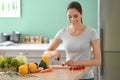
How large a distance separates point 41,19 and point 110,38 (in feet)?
4.46

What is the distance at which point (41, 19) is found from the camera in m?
4.96

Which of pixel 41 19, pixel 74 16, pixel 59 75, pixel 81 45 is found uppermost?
pixel 41 19

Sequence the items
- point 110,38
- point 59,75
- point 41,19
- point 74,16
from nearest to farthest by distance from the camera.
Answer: point 59,75 → point 74,16 → point 110,38 → point 41,19

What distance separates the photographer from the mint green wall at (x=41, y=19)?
16.1 feet

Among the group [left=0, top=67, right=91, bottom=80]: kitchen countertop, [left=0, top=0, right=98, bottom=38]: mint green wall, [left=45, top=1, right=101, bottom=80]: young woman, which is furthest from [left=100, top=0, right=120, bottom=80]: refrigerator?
[left=0, top=67, right=91, bottom=80]: kitchen countertop

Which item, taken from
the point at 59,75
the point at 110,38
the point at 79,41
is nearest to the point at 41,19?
the point at 110,38

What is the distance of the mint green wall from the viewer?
16.1 feet

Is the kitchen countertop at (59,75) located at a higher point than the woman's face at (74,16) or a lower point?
lower

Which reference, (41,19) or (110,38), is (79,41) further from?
(41,19)

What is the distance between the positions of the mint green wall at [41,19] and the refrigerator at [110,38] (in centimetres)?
76

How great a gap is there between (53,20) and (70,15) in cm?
233

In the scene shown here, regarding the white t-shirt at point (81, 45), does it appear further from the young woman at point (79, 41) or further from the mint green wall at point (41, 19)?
the mint green wall at point (41, 19)

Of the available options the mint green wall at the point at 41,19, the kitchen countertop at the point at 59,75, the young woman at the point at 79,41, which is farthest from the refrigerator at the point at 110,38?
the kitchen countertop at the point at 59,75

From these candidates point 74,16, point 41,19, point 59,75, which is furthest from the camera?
point 41,19
